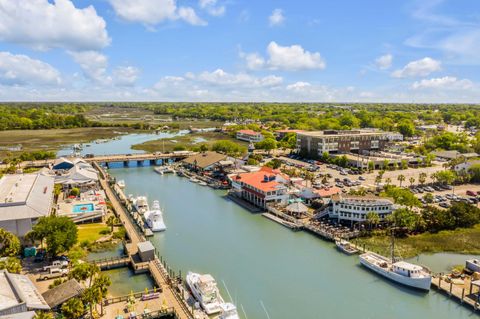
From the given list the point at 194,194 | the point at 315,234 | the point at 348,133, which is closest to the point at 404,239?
the point at 315,234

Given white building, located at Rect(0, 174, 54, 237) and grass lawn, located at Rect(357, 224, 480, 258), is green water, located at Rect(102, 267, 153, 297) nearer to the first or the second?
white building, located at Rect(0, 174, 54, 237)

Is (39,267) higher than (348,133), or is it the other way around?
(348,133)

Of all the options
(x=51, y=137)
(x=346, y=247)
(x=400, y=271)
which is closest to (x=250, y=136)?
(x=51, y=137)

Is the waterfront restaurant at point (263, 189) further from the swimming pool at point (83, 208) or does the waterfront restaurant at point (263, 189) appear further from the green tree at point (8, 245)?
the green tree at point (8, 245)

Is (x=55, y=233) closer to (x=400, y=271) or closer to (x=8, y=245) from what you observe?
(x=8, y=245)

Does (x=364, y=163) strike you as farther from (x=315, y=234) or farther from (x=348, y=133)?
(x=315, y=234)

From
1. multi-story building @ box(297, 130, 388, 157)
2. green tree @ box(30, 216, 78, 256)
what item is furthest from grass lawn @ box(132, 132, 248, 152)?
green tree @ box(30, 216, 78, 256)
